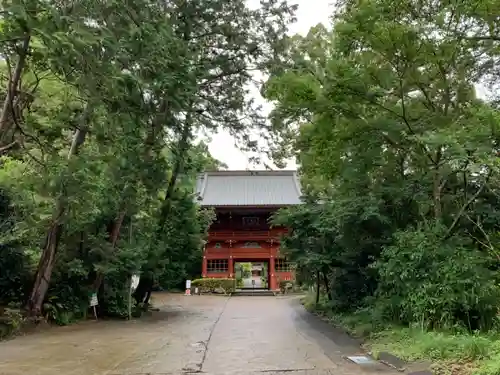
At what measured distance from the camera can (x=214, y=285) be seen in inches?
1165

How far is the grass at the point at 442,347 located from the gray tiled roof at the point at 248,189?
20837mm

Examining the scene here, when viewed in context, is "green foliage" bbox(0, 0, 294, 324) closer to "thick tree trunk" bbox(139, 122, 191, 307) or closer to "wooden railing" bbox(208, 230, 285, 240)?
"thick tree trunk" bbox(139, 122, 191, 307)

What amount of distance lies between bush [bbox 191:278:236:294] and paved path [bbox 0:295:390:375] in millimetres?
15903

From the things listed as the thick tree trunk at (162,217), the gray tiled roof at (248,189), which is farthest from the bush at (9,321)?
the gray tiled roof at (248,189)

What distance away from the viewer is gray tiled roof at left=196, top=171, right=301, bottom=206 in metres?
30.6

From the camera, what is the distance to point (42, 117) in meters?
8.02

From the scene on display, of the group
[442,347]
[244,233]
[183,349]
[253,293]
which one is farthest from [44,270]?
[244,233]

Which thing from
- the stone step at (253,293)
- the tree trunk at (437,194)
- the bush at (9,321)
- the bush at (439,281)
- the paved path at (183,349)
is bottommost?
the stone step at (253,293)

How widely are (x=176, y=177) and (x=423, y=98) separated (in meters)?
8.93

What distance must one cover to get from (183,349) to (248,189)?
79.7 ft

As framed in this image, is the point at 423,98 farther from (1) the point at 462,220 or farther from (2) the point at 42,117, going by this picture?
(2) the point at 42,117

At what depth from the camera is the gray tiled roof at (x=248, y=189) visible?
30562 mm

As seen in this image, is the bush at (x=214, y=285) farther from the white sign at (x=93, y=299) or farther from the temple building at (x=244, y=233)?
the white sign at (x=93, y=299)

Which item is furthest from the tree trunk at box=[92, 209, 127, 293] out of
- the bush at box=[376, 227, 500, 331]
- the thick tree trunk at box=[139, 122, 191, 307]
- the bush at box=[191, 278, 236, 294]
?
the bush at box=[191, 278, 236, 294]
